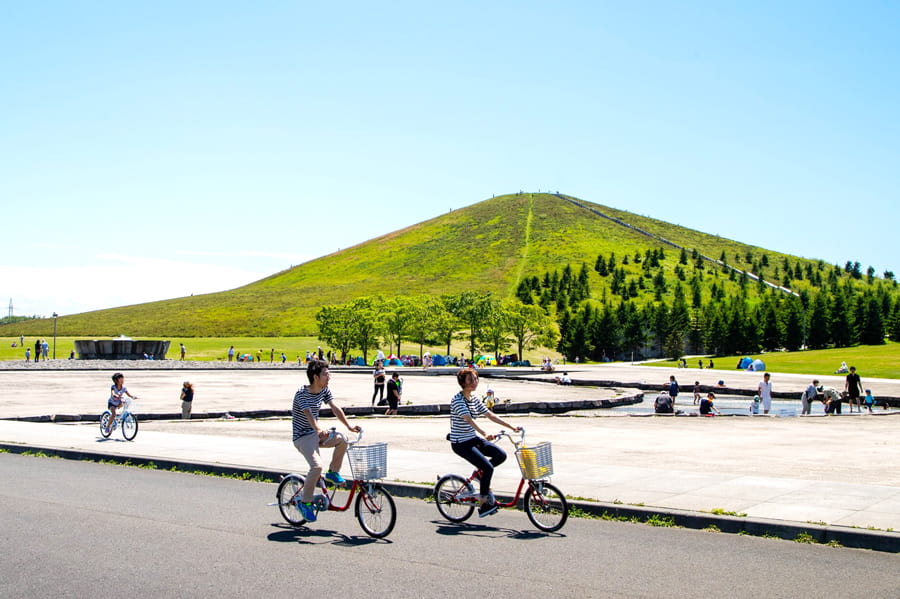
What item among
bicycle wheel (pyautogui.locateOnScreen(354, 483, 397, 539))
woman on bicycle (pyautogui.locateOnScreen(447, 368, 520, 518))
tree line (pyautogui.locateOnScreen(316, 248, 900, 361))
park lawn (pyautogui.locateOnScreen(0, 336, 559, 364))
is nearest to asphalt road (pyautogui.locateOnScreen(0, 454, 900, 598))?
bicycle wheel (pyautogui.locateOnScreen(354, 483, 397, 539))

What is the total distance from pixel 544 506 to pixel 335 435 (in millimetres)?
2565

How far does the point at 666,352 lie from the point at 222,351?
7030cm

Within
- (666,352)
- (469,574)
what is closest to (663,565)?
(469,574)

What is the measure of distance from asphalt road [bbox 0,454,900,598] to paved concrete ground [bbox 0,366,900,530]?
170 cm

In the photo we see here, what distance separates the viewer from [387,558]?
8.33 meters

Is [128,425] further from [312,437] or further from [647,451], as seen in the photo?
[647,451]

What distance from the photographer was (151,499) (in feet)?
38.6

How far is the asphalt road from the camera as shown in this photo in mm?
7223

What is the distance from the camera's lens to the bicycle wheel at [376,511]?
916 centimetres

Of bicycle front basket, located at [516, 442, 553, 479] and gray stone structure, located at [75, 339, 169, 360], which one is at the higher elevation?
gray stone structure, located at [75, 339, 169, 360]

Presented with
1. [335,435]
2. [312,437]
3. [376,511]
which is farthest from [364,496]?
[312,437]

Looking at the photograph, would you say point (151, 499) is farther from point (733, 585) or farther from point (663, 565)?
point (733, 585)

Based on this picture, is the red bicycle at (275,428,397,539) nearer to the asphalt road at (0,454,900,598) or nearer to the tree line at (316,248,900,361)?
the asphalt road at (0,454,900,598)

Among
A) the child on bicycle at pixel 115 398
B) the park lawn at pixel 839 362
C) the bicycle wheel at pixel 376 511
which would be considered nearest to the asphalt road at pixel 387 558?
the bicycle wheel at pixel 376 511
